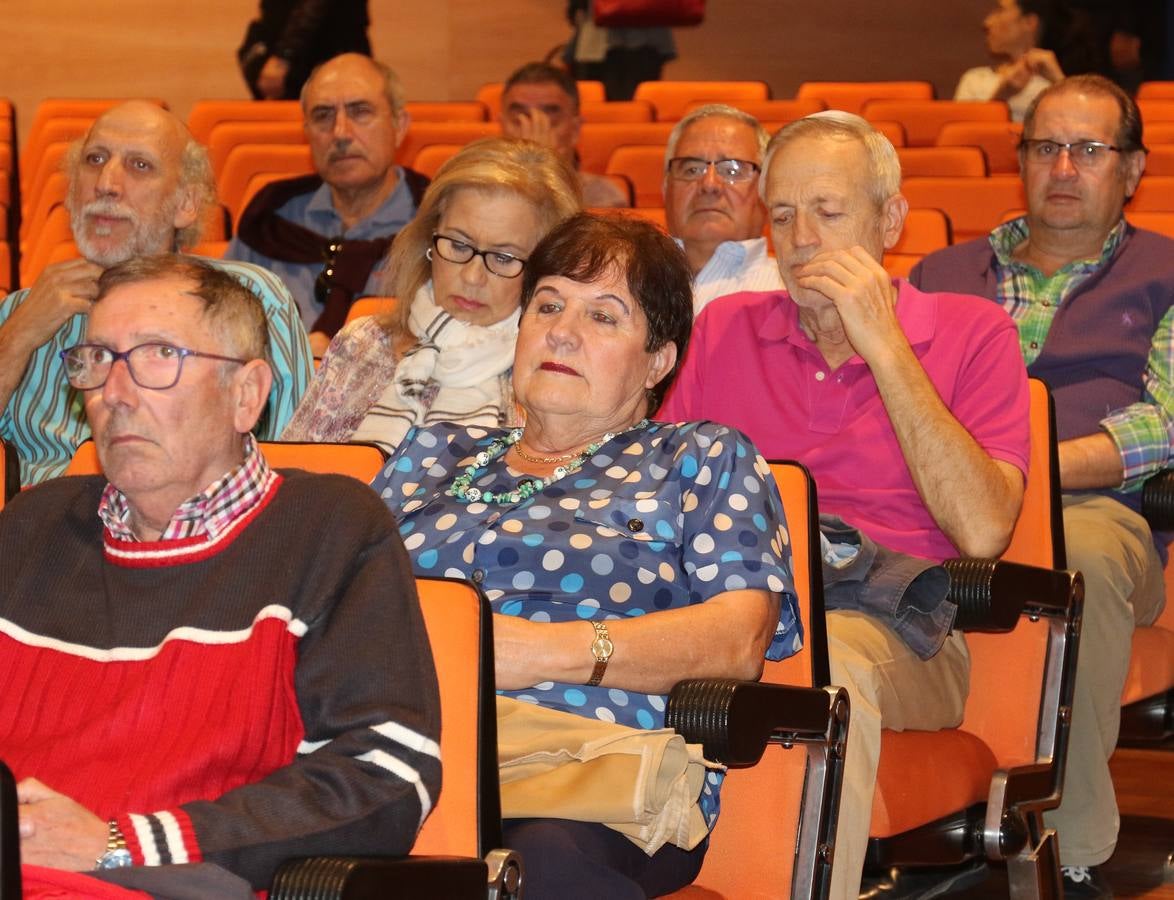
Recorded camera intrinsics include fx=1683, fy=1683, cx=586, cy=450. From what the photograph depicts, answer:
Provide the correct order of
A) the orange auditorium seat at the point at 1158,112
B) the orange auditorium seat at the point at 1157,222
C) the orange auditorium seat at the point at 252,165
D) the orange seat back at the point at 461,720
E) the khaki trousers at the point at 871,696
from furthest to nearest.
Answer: the orange auditorium seat at the point at 1158,112, the orange auditorium seat at the point at 252,165, the orange auditorium seat at the point at 1157,222, the khaki trousers at the point at 871,696, the orange seat back at the point at 461,720

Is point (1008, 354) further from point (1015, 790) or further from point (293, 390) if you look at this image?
point (293, 390)

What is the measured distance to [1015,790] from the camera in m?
2.30

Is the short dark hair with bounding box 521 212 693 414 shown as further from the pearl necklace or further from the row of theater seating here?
the row of theater seating

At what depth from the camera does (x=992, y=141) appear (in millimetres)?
6348

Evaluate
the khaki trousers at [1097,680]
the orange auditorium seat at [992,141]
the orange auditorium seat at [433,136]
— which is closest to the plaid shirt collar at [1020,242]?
the khaki trousers at [1097,680]

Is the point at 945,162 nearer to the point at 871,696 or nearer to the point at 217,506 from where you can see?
the point at 871,696

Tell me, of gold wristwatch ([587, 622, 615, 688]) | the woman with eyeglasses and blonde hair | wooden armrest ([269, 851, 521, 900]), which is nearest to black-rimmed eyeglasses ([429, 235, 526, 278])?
the woman with eyeglasses and blonde hair

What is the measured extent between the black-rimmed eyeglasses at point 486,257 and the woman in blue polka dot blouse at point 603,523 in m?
0.50

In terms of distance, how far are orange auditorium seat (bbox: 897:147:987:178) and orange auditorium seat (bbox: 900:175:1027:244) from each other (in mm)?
505

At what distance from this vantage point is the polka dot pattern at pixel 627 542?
1954 mm

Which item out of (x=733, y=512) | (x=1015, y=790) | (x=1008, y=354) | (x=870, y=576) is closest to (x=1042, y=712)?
(x=1015, y=790)

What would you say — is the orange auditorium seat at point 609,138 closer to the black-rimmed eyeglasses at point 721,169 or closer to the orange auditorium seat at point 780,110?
the orange auditorium seat at point 780,110

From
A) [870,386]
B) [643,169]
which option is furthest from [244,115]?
[870,386]

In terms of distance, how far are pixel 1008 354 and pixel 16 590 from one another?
1518 mm
